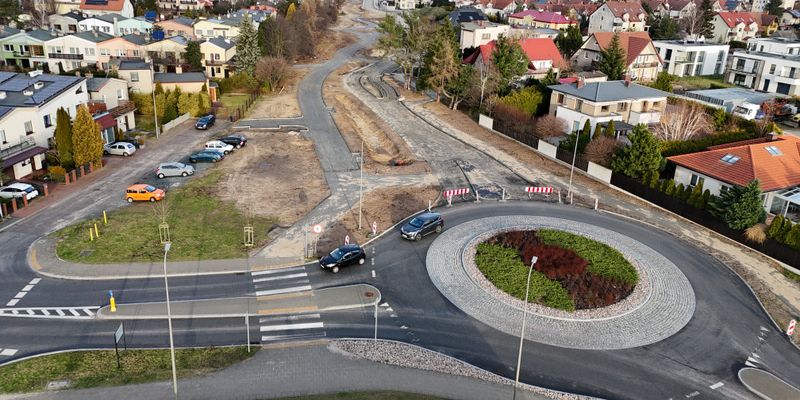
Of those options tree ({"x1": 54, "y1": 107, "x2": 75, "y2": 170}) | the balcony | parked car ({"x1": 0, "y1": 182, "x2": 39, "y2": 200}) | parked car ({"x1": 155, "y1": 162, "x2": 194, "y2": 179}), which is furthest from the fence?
the balcony

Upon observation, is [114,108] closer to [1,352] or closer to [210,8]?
[1,352]

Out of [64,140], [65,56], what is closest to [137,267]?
[64,140]

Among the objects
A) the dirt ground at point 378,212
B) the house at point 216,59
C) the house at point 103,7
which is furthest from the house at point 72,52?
the dirt ground at point 378,212

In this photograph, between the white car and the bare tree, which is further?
the white car

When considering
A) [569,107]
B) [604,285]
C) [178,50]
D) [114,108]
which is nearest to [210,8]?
[178,50]

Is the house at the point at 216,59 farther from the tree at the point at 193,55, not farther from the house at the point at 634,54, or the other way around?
the house at the point at 634,54

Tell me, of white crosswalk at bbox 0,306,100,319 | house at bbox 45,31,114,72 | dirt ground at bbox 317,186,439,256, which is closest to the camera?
white crosswalk at bbox 0,306,100,319

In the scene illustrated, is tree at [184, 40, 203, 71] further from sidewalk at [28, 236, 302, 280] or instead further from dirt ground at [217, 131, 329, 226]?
sidewalk at [28, 236, 302, 280]
